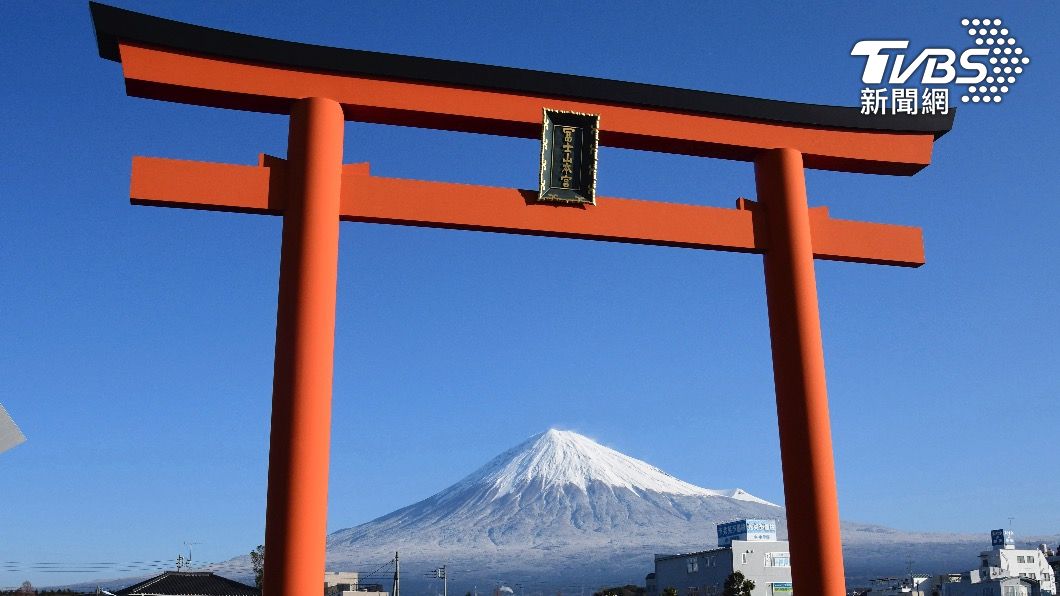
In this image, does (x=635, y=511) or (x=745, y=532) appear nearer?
(x=745, y=532)

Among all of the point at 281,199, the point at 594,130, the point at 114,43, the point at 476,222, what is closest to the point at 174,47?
the point at 114,43

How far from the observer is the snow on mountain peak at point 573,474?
7293 inches

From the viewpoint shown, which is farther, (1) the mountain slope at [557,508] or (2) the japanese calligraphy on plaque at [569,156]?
(1) the mountain slope at [557,508]

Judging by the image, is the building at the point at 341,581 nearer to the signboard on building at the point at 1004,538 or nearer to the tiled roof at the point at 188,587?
the tiled roof at the point at 188,587

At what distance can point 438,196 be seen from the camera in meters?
7.65

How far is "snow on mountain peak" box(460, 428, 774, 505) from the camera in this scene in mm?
185250

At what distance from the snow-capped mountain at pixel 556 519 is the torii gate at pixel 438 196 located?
478ft

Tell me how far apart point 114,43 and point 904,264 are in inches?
272

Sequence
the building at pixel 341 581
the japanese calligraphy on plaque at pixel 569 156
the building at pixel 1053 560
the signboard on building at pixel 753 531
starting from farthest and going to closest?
the signboard on building at pixel 753 531
the building at pixel 1053 560
the building at pixel 341 581
the japanese calligraphy on plaque at pixel 569 156

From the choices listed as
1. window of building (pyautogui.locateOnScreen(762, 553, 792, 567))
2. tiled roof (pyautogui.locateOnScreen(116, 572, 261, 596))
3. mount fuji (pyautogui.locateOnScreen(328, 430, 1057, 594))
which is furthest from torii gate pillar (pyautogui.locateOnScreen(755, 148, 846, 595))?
mount fuji (pyautogui.locateOnScreen(328, 430, 1057, 594))

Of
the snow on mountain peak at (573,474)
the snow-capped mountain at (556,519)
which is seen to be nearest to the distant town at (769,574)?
the snow-capped mountain at (556,519)

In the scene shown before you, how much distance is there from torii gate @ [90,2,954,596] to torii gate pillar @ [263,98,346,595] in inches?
0.5

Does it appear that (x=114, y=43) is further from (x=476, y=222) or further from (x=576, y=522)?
(x=576, y=522)

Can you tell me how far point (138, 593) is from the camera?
2058 cm
